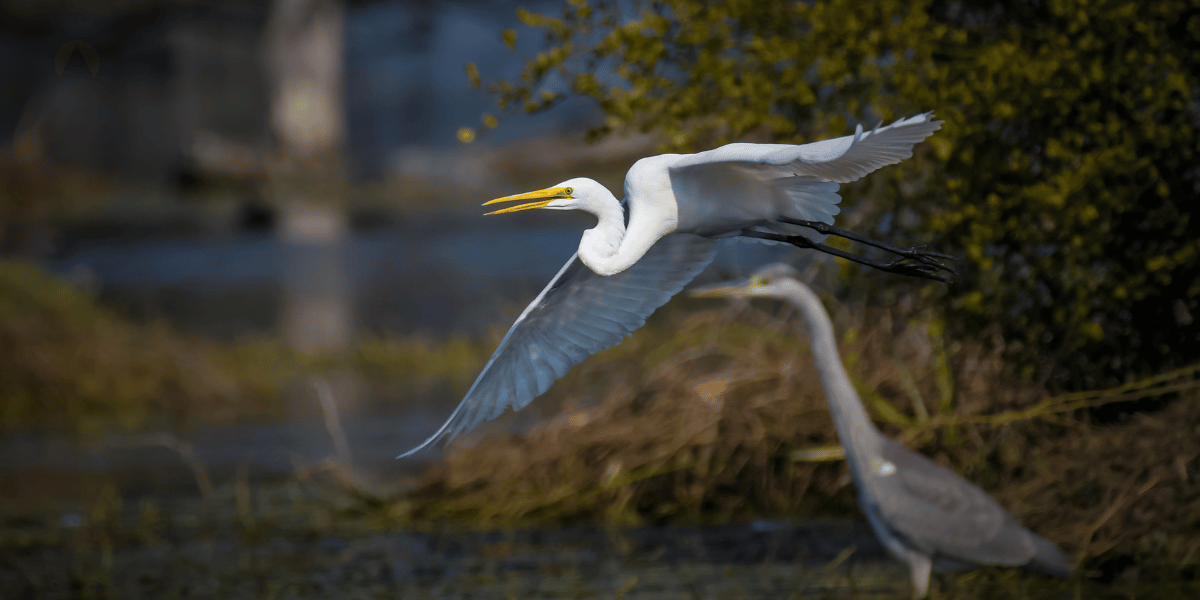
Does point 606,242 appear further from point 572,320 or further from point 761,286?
point 761,286

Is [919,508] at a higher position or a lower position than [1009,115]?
lower

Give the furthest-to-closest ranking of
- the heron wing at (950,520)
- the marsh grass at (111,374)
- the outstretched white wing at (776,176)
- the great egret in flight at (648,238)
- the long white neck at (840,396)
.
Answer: the marsh grass at (111,374) < the long white neck at (840,396) < the heron wing at (950,520) < the great egret in flight at (648,238) < the outstretched white wing at (776,176)


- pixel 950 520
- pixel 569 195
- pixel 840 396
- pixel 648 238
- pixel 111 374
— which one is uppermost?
pixel 111 374

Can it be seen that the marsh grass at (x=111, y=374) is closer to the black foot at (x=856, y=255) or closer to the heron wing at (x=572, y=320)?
the heron wing at (x=572, y=320)

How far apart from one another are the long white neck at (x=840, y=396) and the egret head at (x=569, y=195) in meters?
0.97

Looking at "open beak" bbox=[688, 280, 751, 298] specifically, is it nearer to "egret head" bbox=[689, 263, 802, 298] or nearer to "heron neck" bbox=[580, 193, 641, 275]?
"egret head" bbox=[689, 263, 802, 298]

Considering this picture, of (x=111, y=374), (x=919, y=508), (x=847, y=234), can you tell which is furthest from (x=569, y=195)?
(x=111, y=374)

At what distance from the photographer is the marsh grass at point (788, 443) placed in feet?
11.3

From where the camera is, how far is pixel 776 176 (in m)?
2.43

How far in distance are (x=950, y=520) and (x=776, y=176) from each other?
1.11 m

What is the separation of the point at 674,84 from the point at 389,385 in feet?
21.0

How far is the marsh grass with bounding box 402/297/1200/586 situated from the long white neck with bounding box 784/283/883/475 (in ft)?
1.06

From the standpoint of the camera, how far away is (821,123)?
143 inches

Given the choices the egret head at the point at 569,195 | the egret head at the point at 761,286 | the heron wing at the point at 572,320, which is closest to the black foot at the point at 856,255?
the heron wing at the point at 572,320
